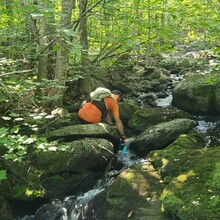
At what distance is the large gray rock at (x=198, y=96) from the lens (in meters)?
11.7

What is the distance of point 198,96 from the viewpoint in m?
11.9

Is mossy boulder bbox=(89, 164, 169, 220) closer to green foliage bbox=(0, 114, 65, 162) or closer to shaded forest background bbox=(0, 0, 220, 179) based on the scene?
green foliage bbox=(0, 114, 65, 162)

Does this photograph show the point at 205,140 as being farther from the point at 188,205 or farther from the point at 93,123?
the point at 188,205

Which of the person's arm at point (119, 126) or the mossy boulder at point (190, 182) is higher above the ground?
the mossy boulder at point (190, 182)

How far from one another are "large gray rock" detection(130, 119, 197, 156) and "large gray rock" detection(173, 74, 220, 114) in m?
3.32

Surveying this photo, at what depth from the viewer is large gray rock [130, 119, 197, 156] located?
8438mm

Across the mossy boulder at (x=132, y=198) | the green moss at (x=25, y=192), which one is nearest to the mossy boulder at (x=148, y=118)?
the mossy boulder at (x=132, y=198)

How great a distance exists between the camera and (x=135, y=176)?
604cm

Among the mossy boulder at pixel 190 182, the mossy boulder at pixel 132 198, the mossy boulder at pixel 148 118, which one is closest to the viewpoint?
the mossy boulder at pixel 190 182

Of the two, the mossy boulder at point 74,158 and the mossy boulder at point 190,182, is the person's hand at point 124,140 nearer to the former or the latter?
the mossy boulder at point 74,158

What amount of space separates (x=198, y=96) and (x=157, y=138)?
4422 mm

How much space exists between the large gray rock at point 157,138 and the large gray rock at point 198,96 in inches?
131

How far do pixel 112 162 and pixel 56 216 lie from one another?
2243 millimetres

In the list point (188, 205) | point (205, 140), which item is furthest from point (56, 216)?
point (205, 140)
